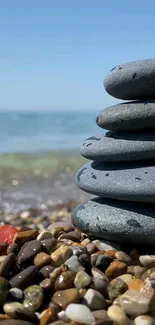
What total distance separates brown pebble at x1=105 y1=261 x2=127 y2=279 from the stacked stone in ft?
1.20

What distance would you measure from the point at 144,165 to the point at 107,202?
486mm

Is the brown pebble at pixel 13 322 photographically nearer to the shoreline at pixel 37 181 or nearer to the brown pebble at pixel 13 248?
the brown pebble at pixel 13 248

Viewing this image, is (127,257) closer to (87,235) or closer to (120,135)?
(87,235)

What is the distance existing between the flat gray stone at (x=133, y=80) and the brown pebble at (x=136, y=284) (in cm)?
162

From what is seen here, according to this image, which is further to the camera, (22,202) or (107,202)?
(22,202)

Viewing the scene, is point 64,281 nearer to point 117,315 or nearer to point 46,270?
point 46,270

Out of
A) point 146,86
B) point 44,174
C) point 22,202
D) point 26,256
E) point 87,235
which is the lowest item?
point 44,174

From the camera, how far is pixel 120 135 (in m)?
4.74

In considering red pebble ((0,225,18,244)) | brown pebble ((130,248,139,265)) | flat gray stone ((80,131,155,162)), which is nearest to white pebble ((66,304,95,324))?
brown pebble ((130,248,139,265))

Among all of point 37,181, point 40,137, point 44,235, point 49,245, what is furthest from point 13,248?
point 40,137

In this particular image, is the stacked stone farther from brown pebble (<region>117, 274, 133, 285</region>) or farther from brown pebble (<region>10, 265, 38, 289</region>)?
brown pebble (<region>10, 265, 38, 289</region>)

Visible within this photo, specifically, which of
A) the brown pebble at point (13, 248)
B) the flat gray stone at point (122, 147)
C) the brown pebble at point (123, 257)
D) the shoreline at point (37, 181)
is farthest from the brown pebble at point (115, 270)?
the shoreline at point (37, 181)

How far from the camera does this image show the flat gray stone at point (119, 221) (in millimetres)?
4391

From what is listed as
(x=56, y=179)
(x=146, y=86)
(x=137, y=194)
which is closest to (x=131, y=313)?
(x=137, y=194)
